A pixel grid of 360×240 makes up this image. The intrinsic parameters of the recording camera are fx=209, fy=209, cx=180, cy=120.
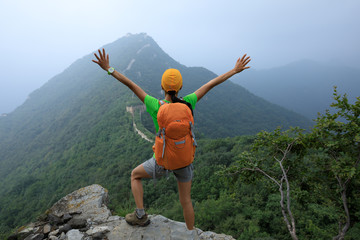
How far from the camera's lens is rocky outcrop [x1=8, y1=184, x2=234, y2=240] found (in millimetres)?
3352

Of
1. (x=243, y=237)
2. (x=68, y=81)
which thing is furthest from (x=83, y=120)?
(x=68, y=81)

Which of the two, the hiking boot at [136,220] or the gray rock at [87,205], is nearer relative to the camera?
the hiking boot at [136,220]

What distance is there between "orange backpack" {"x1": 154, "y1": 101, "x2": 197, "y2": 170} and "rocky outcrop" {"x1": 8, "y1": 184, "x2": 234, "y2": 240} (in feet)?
4.96

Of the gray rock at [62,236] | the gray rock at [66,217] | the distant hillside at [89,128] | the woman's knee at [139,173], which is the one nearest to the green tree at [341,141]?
the woman's knee at [139,173]

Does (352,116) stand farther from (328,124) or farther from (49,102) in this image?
(49,102)

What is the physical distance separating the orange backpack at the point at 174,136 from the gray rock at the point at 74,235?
2001 mm

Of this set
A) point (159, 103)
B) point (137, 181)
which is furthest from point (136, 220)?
point (159, 103)

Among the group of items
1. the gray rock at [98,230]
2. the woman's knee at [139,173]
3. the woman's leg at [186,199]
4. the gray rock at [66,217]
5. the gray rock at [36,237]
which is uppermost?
the woman's knee at [139,173]

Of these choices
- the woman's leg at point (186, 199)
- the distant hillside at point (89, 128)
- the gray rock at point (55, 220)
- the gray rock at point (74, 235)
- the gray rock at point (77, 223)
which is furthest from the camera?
the distant hillside at point (89, 128)

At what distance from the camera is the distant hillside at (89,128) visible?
3081cm

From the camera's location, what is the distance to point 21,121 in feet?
315

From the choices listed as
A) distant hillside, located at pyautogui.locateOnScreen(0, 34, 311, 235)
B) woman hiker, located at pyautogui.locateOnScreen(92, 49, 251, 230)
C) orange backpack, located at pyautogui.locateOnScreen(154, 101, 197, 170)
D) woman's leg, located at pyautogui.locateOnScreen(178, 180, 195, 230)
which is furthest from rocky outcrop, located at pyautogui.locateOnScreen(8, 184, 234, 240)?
distant hillside, located at pyautogui.locateOnScreen(0, 34, 311, 235)

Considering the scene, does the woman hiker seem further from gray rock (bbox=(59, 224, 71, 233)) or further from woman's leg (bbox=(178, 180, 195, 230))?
gray rock (bbox=(59, 224, 71, 233))

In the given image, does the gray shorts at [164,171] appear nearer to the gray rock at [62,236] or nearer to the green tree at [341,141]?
the gray rock at [62,236]
